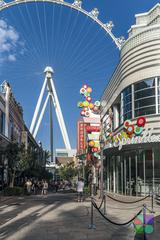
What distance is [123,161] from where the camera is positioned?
127ft

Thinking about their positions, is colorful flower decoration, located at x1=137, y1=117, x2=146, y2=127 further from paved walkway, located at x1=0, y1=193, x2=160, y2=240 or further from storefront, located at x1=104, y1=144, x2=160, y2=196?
paved walkway, located at x1=0, y1=193, x2=160, y2=240

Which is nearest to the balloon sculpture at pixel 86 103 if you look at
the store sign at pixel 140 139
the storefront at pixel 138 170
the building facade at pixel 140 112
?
the building facade at pixel 140 112

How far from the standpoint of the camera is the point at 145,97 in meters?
34.2

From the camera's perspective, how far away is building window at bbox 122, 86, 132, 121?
36.5 metres

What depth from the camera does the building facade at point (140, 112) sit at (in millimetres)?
33469

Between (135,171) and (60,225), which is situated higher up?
(135,171)

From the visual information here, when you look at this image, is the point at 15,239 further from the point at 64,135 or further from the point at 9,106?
the point at 64,135

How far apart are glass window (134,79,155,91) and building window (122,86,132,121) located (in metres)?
1.26

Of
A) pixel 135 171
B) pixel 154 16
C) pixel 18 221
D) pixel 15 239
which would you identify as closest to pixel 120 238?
pixel 15 239

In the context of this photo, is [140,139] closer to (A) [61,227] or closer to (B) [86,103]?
(B) [86,103]

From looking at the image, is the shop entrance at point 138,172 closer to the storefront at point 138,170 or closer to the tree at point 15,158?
the storefront at point 138,170

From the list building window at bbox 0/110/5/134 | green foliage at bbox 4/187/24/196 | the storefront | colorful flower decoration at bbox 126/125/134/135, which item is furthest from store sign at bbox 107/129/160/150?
building window at bbox 0/110/5/134

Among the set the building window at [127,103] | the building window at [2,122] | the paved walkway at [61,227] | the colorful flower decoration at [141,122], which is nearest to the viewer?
the paved walkway at [61,227]

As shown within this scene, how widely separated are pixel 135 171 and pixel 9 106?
27.1m
